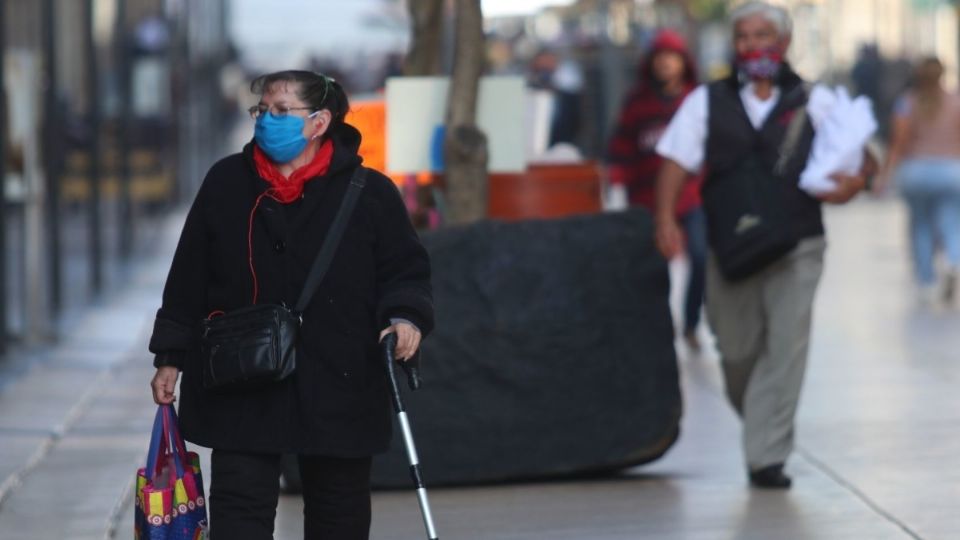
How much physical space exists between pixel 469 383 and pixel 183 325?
2.54 m

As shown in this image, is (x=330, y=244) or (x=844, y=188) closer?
(x=330, y=244)

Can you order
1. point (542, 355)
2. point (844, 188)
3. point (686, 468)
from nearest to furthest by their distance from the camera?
1. point (844, 188)
2. point (542, 355)
3. point (686, 468)

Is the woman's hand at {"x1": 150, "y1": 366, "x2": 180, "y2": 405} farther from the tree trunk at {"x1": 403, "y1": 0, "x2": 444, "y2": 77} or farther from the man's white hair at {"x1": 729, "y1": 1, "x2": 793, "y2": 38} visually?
the tree trunk at {"x1": 403, "y1": 0, "x2": 444, "y2": 77}

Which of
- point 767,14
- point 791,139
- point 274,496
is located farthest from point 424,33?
point 274,496

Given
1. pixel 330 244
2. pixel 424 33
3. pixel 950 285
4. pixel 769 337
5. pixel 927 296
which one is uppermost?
pixel 424 33

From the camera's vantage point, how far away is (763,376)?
24.9 ft

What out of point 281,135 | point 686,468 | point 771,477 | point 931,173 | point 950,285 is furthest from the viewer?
point 931,173

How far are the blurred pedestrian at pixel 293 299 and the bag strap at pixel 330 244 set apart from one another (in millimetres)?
21

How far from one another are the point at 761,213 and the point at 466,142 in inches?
52.9

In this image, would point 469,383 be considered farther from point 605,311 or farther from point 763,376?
point 763,376

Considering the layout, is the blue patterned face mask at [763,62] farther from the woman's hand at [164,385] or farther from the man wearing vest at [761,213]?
the woman's hand at [164,385]

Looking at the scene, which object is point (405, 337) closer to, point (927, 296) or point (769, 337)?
point (769, 337)

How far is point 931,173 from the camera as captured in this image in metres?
15.0

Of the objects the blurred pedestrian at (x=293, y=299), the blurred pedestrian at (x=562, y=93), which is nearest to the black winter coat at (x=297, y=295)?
the blurred pedestrian at (x=293, y=299)
